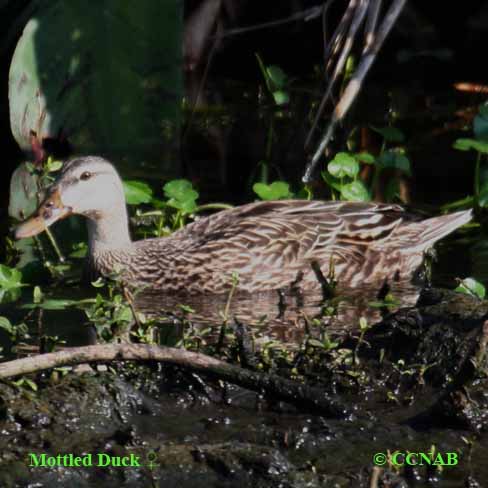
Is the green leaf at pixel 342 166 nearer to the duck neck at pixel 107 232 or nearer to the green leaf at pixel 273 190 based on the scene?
the green leaf at pixel 273 190

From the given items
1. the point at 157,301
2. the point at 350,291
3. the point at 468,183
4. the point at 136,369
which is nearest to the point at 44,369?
the point at 136,369

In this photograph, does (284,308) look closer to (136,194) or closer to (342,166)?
(342,166)

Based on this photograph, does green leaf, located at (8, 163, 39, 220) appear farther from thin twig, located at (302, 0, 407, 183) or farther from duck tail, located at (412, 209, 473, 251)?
duck tail, located at (412, 209, 473, 251)

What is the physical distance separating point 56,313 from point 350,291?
2057 millimetres

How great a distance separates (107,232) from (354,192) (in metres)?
1.76

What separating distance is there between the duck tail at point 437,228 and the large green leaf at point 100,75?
244cm

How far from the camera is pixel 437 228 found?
352 inches

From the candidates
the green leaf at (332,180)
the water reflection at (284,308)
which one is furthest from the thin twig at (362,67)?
the water reflection at (284,308)

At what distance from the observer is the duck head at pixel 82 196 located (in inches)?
331

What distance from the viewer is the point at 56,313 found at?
24.6 ft

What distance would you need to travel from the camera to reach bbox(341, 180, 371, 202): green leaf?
9.22m

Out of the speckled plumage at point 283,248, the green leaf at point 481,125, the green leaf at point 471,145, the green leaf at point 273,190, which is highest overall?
the green leaf at point 481,125

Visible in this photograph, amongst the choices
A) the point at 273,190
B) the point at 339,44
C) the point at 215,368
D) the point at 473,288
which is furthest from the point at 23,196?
the point at 215,368

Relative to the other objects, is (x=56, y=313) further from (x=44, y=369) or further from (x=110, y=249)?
(x=44, y=369)
